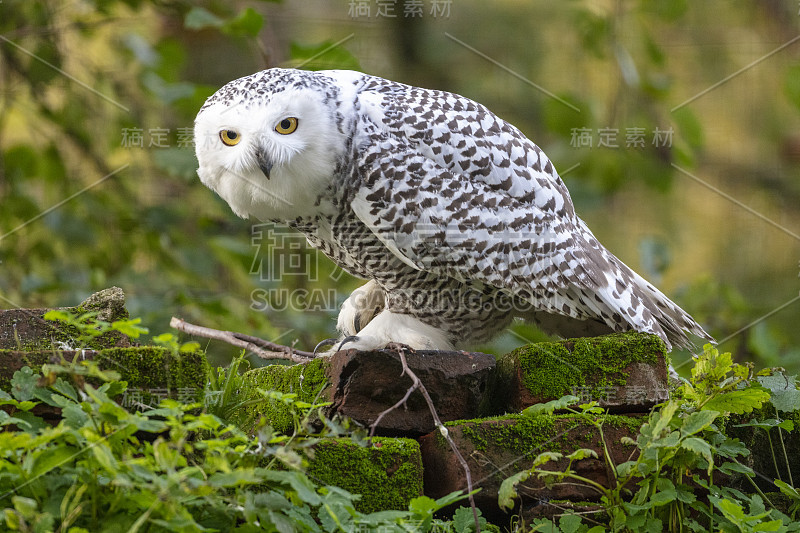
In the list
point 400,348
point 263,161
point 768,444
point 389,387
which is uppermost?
point 263,161

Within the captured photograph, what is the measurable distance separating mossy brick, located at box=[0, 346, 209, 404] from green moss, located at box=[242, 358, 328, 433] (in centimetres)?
31

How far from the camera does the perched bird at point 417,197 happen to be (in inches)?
112

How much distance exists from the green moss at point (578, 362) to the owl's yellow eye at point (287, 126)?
43.9 inches

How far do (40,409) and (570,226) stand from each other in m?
2.01

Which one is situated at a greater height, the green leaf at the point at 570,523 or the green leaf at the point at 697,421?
the green leaf at the point at 697,421

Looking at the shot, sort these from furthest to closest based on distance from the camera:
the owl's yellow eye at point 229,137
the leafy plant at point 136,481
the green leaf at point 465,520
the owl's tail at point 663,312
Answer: the owl's tail at point 663,312, the owl's yellow eye at point 229,137, the green leaf at point 465,520, the leafy plant at point 136,481

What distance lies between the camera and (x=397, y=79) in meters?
6.56


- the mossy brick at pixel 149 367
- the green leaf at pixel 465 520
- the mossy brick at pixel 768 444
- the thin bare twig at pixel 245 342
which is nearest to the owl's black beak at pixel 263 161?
the thin bare twig at pixel 245 342

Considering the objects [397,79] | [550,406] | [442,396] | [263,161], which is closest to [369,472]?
[442,396]

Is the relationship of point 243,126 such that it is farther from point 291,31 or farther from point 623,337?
point 291,31

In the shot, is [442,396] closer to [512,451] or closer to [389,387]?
[389,387]

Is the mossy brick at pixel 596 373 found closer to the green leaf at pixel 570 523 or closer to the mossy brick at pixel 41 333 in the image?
the green leaf at pixel 570 523

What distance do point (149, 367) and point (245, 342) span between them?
749mm

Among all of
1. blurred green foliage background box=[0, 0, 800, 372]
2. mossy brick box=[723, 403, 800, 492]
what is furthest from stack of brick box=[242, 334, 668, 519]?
blurred green foliage background box=[0, 0, 800, 372]
